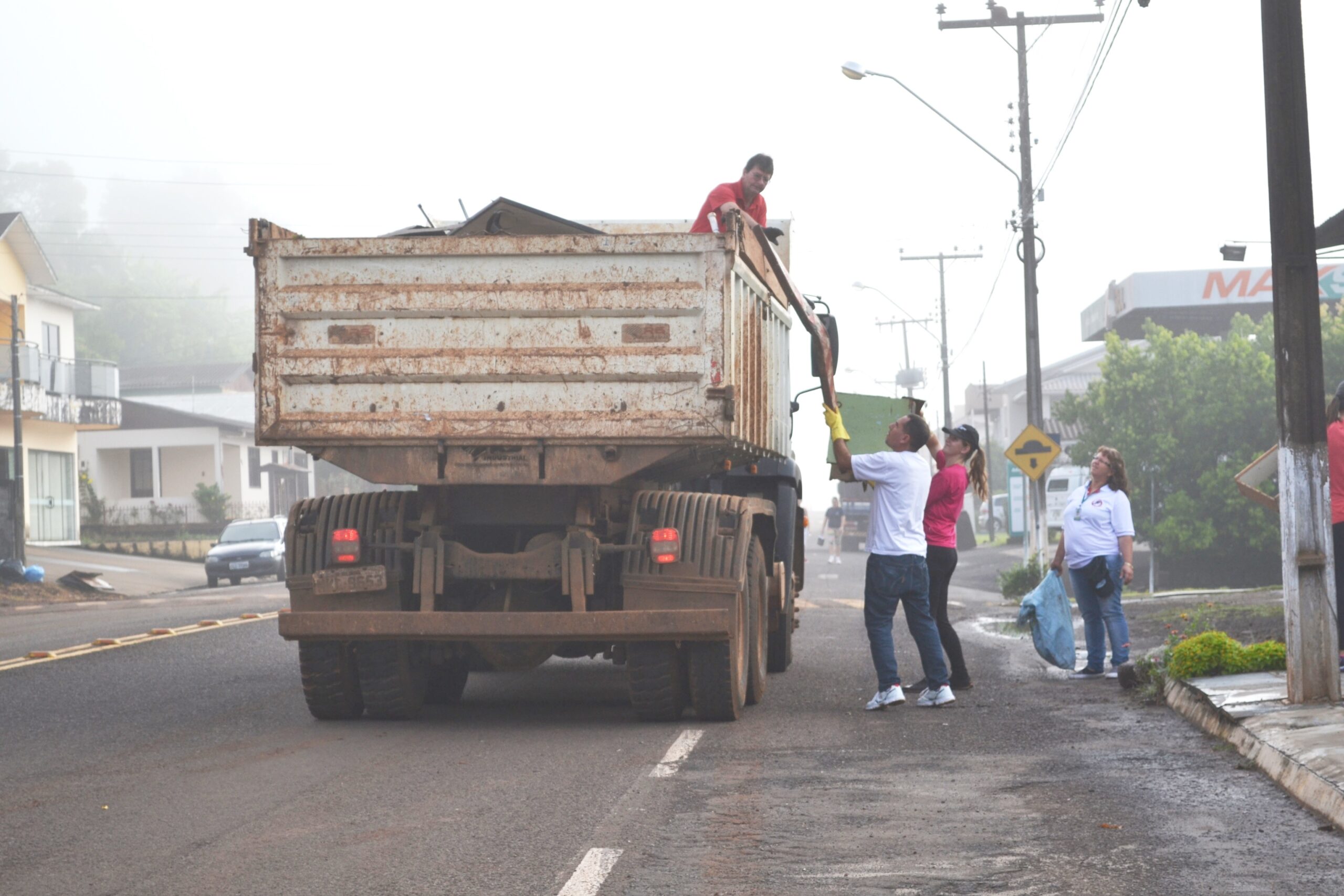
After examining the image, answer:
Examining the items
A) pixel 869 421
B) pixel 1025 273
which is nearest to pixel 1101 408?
pixel 1025 273

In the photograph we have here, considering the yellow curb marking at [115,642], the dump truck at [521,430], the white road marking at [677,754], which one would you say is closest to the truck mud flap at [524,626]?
the dump truck at [521,430]

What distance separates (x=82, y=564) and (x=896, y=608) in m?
32.8

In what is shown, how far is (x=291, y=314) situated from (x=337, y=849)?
151 inches

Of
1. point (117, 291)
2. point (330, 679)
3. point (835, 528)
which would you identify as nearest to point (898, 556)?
point (330, 679)

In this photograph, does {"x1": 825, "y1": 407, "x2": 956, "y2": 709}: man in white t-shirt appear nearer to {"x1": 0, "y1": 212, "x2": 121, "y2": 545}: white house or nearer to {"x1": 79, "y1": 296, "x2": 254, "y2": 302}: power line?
{"x1": 0, "y1": 212, "x2": 121, "y2": 545}: white house

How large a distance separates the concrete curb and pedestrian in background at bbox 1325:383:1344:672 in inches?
37.7

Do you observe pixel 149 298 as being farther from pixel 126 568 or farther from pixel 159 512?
pixel 126 568

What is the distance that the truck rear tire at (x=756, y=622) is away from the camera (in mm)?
9922

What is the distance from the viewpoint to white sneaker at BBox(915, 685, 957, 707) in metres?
10.2

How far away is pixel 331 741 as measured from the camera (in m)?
8.88

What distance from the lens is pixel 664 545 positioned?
29.4 feet

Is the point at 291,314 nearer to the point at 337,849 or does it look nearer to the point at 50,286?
the point at 337,849

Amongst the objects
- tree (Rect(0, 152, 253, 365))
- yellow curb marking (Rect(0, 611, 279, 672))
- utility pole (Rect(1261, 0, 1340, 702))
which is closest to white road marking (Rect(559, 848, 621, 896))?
utility pole (Rect(1261, 0, 1340, 702))

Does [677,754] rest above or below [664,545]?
below
